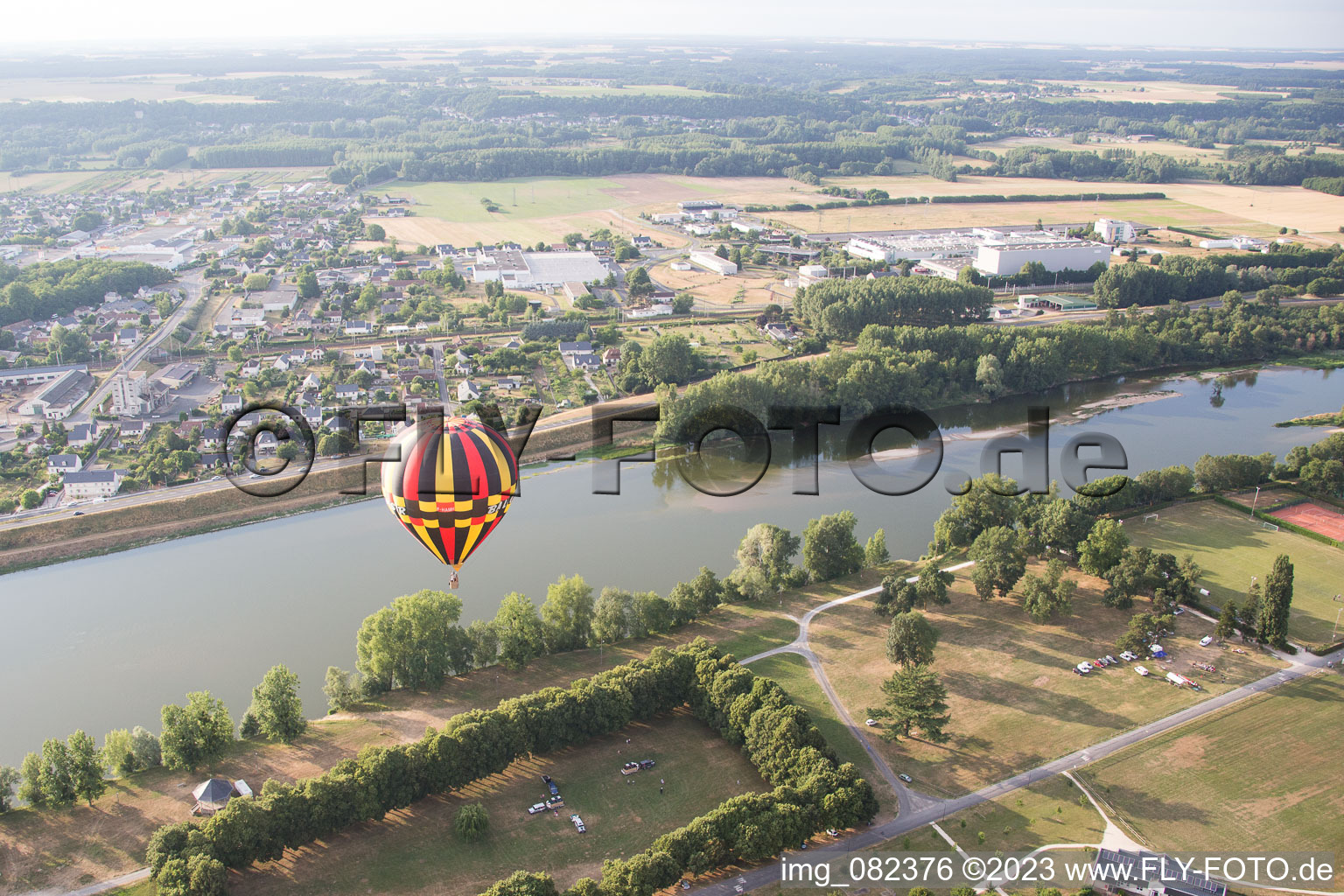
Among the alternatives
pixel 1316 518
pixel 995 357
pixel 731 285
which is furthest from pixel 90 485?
pixel 1316 518

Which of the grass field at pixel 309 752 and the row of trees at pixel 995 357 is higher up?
the row of trees at pixel 995 357

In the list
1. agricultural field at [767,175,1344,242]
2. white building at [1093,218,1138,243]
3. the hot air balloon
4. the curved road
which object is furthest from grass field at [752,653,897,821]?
white building at [1093,218,1138,243]

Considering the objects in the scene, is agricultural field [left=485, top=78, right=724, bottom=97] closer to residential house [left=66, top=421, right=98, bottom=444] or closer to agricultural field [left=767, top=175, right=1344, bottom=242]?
agricultural field [left=767, top=175, right=1344, bottom=242]

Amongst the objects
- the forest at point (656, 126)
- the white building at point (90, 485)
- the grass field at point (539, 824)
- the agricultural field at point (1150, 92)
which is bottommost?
the grass field at point (539, 824)

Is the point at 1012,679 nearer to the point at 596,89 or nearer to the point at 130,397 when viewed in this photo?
the point at 130,397

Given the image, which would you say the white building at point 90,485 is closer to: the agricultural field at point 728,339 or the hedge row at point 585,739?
the hedge row at point 585,739

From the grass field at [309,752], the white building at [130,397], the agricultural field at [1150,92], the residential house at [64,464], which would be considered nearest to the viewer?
the grass field at [309,752]

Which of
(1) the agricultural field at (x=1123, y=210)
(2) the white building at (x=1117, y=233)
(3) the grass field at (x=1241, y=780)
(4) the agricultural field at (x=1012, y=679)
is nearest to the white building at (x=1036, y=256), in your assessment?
(2) the white building at (x=1117, y=233)
